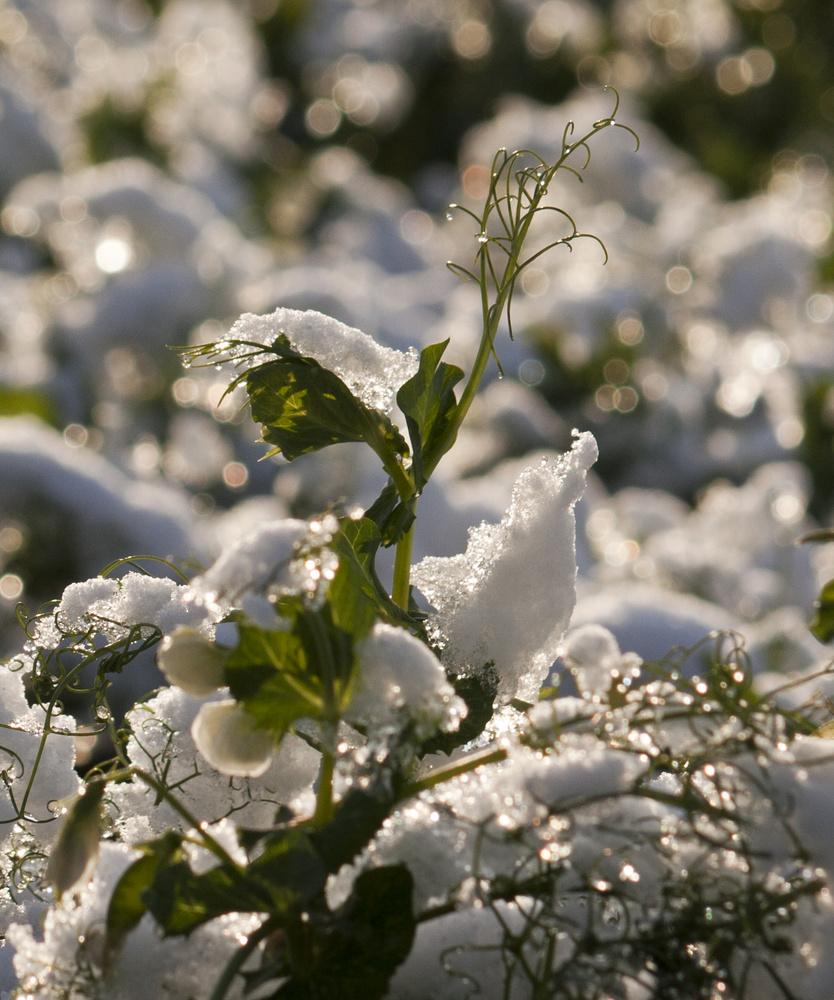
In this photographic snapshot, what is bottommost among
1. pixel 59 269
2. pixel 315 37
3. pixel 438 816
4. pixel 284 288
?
pixel 438 816

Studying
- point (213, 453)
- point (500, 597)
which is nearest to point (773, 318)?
point (213, 453)

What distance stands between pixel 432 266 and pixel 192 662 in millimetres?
1557

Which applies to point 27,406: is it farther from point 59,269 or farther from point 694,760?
point 694,760

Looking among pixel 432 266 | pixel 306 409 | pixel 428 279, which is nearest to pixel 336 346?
pixel 306 409

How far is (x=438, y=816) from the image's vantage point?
0.69 ft

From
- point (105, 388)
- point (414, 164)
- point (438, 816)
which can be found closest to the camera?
point (438, 816)

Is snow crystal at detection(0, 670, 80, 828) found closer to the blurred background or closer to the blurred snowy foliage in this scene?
the blurred snowy foliage

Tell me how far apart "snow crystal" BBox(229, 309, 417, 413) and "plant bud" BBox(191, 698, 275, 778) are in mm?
81

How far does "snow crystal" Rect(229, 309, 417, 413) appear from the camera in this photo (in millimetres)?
250

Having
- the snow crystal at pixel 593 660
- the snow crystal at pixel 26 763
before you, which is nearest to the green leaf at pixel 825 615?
the snow crystal at pixel 593 660

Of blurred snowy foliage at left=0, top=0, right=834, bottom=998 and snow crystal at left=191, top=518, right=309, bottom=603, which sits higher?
blurred snowy foliage at left=0, top=0, right=834, bottom=998

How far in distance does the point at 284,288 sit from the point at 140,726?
0.88 metres

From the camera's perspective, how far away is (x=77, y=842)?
196 mm

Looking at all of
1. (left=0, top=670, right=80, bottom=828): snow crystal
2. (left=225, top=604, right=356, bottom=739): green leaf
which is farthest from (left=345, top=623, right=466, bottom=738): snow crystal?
(left=0, top=670, right=80, bottom=828): snow crystal
